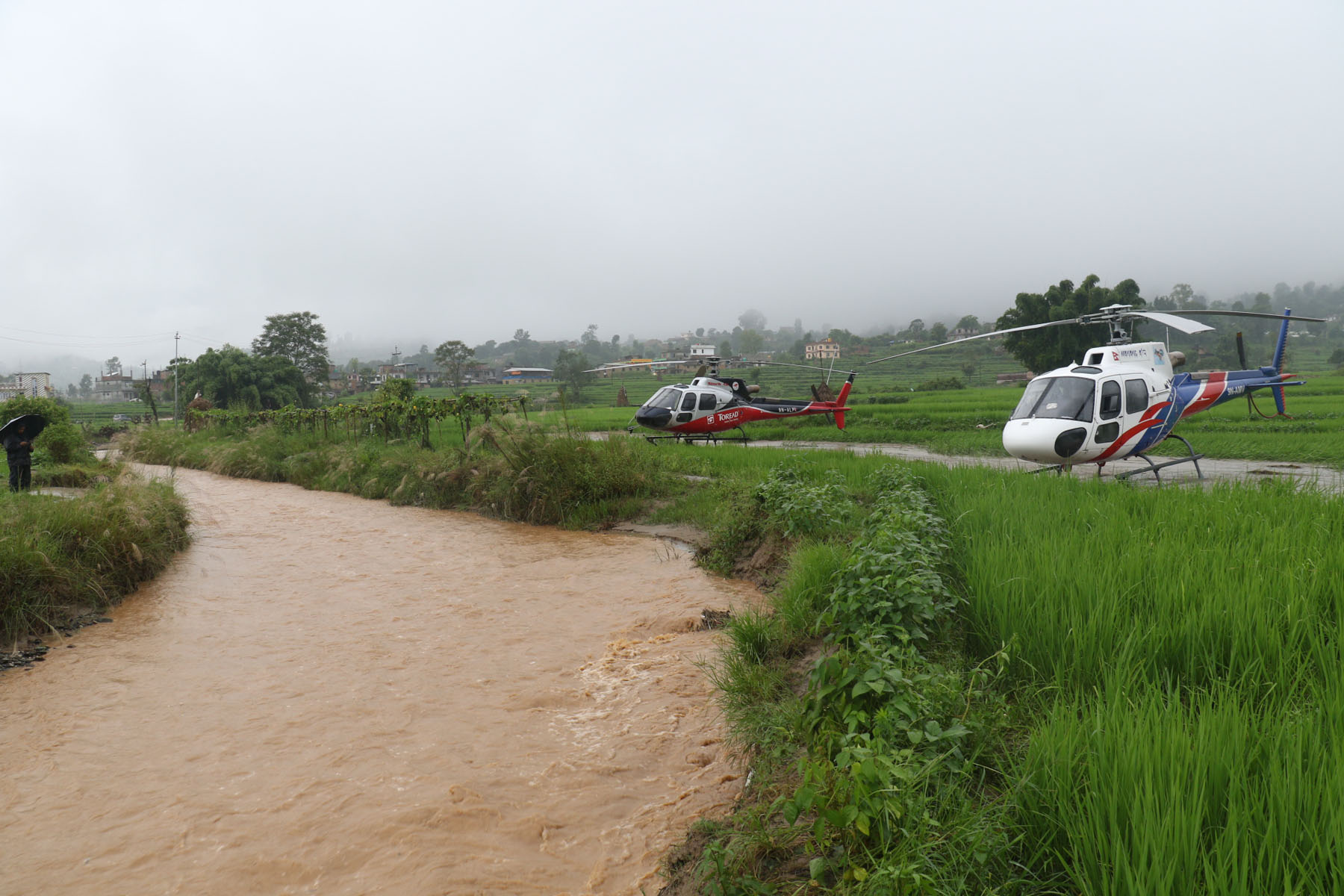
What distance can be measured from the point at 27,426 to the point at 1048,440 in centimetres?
1287

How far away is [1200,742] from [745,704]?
244cm

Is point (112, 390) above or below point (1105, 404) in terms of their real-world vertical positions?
above

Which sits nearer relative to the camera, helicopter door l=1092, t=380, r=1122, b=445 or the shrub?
helicopter door l=1092, t=380, r=1122, b=445

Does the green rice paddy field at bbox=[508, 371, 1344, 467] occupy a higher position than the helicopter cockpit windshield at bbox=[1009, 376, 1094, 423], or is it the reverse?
the helicopter cockpit windshield at bbox=[1009, 376, 1094, 423]

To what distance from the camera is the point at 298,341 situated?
6150 centimetres

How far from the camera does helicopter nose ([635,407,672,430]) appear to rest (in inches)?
731

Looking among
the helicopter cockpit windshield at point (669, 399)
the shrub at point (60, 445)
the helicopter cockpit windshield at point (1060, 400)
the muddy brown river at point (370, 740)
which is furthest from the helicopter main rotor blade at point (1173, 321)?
the shrub at point (60, 445)

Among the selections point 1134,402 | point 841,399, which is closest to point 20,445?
point 1134,402

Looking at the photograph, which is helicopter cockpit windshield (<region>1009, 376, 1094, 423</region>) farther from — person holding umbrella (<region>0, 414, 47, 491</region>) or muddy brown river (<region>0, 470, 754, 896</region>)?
person holding umbrella (<region>0, 414, 47, 491</region>)

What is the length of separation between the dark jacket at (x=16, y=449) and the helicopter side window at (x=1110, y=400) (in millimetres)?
13667

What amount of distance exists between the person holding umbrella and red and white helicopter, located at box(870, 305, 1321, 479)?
35.8ft

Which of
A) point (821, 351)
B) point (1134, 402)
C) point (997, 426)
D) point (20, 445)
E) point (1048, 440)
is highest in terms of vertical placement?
point (821, 351)

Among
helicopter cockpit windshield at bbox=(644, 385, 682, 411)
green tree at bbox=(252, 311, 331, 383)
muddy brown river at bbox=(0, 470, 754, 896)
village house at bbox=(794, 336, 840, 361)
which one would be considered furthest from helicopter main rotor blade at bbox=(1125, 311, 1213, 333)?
green tree at bbox=(252, 311, 331, 383)

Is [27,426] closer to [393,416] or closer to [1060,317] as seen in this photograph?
[393,416]
